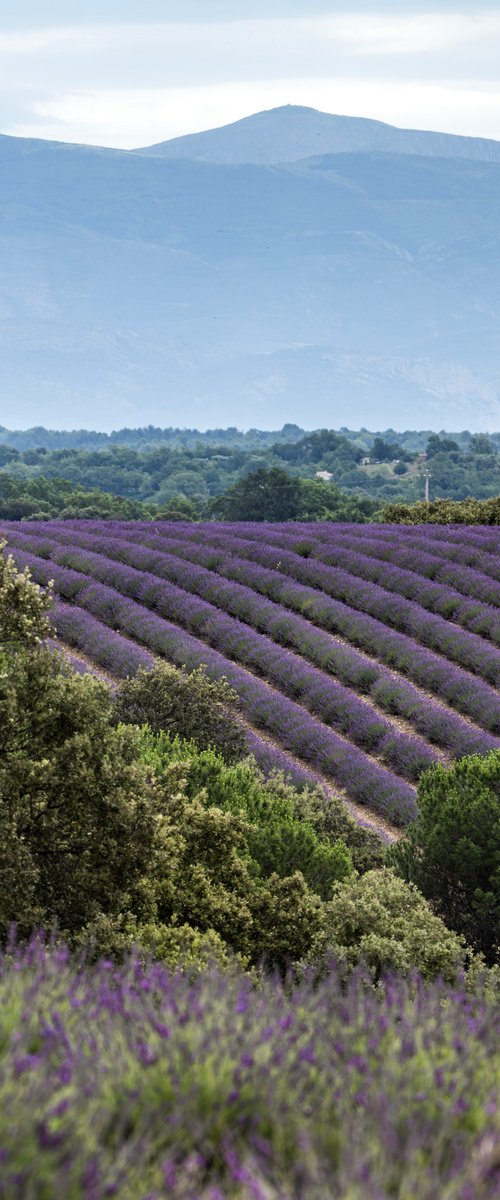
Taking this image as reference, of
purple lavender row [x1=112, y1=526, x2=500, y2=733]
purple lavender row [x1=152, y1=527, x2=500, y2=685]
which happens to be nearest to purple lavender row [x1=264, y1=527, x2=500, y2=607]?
purple lavender row [x1=152, y1=527, x2=500, y2=685]

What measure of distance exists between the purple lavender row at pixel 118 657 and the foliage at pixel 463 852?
3245 mm

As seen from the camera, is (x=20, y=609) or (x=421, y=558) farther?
(x=421, y=558)

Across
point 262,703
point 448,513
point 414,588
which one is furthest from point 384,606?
point 448,513

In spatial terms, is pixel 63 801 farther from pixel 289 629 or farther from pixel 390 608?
pixel 390 608

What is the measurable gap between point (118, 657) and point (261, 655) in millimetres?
2425

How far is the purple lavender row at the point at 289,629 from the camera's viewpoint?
19312 millimetres

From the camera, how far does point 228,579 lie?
26.0 m

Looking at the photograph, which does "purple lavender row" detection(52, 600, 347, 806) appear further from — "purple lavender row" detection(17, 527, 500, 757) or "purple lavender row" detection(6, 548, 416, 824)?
"purple lavender row" detection(17, 527, 500, 757)

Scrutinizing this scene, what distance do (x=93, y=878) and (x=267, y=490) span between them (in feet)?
216

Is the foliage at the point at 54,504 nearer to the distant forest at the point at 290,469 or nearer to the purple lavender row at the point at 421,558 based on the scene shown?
the purple lavender row at the point at 421,558

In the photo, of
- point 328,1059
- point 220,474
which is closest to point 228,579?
point 328,1059

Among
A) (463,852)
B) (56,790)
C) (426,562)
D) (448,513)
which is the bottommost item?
(463,852)

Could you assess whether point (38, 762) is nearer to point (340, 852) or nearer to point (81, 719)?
point (81, 719)

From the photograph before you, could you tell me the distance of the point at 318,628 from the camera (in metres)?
23.7
